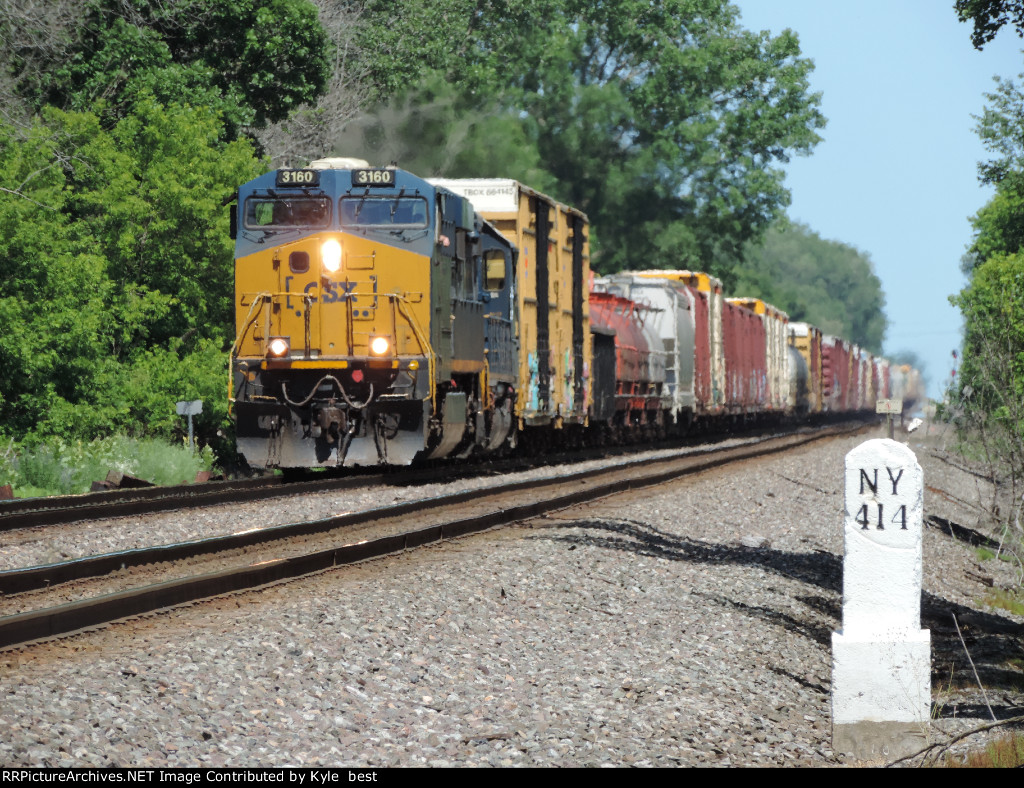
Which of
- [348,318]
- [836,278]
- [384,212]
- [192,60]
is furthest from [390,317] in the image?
[836,278]

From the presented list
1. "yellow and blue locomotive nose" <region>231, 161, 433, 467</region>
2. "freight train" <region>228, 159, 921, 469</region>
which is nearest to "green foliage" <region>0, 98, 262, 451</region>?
"freight train" <region>228, 159, 921, 469</region>

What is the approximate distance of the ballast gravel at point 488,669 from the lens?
4906 mm

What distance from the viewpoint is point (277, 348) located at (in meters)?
16.1

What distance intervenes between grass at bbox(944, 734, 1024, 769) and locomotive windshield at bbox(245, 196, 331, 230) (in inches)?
468

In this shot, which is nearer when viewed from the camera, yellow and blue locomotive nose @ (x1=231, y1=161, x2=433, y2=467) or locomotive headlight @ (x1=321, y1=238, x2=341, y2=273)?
yellow and blue locomotive nose @ (x1=231, y1=161, x2=433, y2=467)

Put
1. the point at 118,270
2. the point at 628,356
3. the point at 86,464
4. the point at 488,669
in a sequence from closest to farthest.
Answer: the point at 488,669, the point at 86,464, the point at 118,270, the point at 628,356

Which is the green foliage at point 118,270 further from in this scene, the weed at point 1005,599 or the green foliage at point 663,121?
the green foliage at point 663,121

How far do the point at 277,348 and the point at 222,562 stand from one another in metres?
6.95

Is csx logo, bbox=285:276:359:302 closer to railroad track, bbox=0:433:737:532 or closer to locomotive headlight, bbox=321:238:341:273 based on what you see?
locomotive headlight, bbox=321:238:341:273

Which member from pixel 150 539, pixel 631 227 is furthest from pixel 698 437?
pixel 150 539

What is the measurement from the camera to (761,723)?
5852 millimetres

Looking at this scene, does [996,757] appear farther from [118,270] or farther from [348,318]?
[118,270]

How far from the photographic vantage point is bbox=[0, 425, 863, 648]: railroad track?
6.73m
